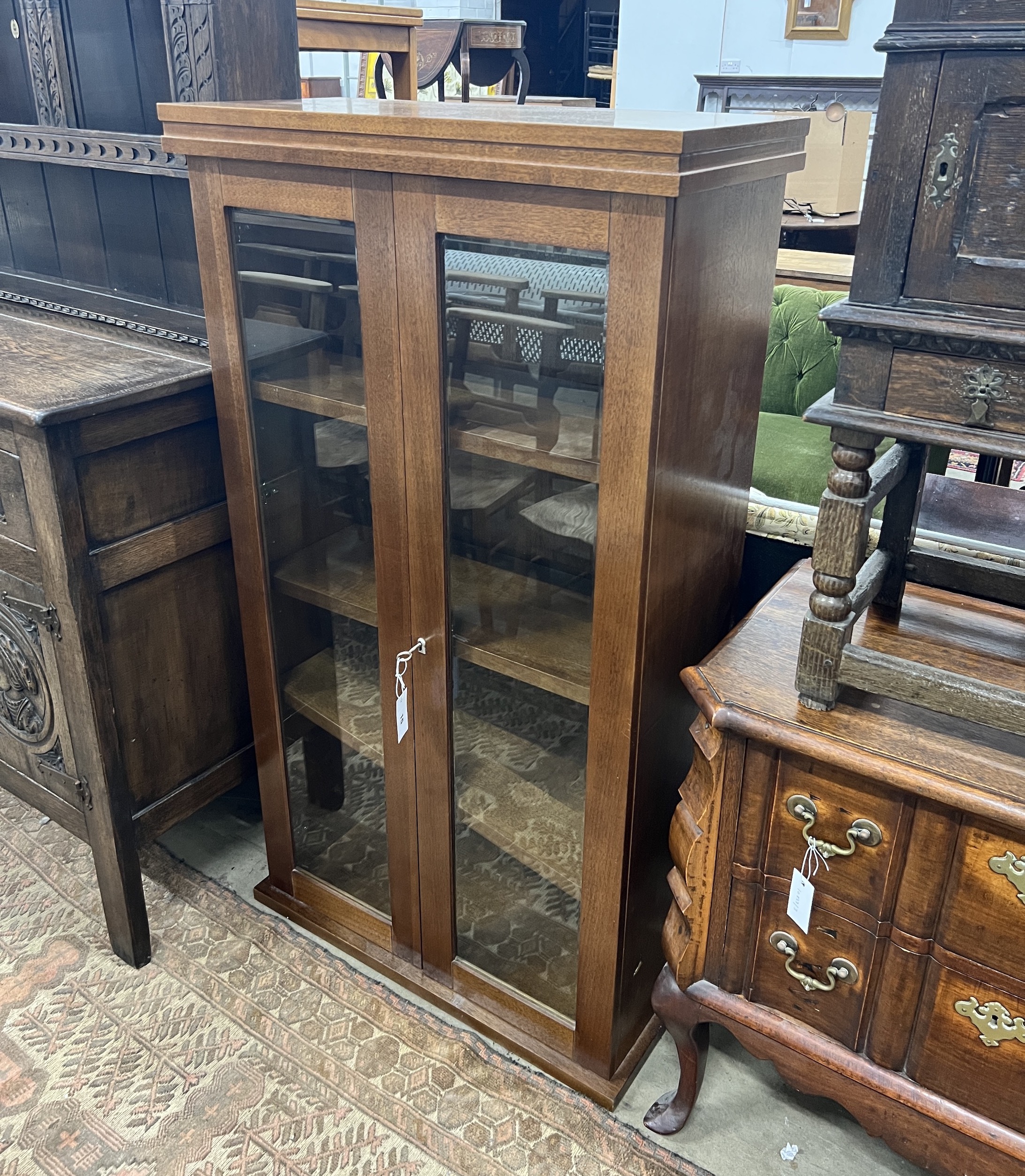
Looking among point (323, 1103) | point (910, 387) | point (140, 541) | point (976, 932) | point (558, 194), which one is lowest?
point (323, 1103)

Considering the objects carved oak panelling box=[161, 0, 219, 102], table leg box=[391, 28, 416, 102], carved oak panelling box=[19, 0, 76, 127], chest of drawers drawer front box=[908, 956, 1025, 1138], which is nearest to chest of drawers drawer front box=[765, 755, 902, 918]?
chest of drawers drawer front box=[908, 956, 1025, 1138]

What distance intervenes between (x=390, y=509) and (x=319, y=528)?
18 centimetres

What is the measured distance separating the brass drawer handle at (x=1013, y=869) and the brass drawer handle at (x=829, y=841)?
0.35 feet

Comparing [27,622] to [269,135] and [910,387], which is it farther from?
[910,387]

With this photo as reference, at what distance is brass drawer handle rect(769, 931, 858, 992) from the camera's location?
1054 millimetres

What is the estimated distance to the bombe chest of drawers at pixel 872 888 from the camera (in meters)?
0.94

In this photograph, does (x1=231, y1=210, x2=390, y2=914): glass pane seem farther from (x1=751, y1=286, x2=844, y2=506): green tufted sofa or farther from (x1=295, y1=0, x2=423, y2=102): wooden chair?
(x1=751, y1=286, x2=844, y2=506): green tufted sofa

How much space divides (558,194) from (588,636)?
47 centimetres

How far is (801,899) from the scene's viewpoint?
3.44 ft

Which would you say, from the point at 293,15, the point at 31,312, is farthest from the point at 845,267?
the point at 31,312

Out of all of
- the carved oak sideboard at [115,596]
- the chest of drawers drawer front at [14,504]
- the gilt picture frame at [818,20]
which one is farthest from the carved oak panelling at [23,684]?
the gilt picture frame at [818,20]

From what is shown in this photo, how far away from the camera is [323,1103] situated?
52.4 inches

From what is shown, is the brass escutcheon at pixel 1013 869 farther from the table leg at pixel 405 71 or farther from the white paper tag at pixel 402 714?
the table leg at pixel 405 71

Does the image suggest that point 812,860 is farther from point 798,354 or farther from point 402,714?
point 798,354
